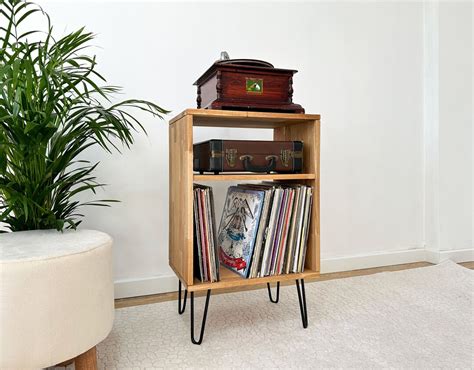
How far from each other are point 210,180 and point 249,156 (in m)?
0.18

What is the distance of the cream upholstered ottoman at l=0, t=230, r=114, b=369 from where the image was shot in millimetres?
923

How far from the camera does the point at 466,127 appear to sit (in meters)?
2.66

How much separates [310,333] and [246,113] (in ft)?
2.92

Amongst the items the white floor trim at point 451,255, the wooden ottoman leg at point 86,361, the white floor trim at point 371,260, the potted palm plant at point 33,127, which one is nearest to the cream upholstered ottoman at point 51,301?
the wooden ottoman leg at point 86,361

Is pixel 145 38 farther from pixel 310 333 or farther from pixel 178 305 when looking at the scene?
pixel 310 333

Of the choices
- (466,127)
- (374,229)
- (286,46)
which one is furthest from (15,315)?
(466,127)

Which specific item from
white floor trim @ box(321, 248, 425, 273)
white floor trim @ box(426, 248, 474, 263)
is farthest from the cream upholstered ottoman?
white floor trim @ box(426, 248, 474, 263)

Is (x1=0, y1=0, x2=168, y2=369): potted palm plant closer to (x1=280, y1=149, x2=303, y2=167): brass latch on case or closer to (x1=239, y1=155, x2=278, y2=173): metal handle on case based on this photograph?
(x1=239, y1=155, x2=278, y2=173): metal handle on case

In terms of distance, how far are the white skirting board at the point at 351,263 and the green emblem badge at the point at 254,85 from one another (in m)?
1.09

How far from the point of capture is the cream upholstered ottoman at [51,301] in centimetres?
92

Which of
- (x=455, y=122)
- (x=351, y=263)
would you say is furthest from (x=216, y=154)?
(x=455, y=122)

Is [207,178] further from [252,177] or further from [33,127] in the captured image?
[33,127]

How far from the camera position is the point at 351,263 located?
94.4 inches

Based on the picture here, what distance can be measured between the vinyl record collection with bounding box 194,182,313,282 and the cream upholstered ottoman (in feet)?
1.24
